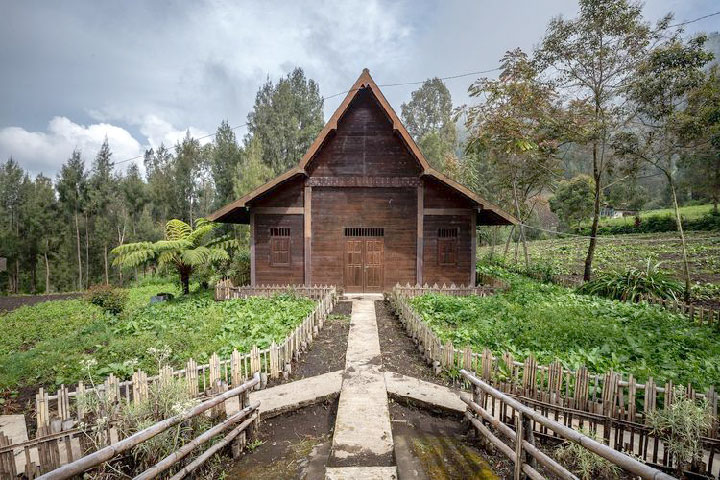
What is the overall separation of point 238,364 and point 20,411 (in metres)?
3.77

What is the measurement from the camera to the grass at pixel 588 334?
6191 mm

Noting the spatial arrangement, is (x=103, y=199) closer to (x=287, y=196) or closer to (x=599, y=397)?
(x=287, y=196)

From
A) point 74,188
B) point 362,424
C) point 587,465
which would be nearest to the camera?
point 587,465

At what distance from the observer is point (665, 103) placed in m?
13.5

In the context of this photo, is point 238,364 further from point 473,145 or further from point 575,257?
point 575,257

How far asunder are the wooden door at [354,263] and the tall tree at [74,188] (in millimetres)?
33676

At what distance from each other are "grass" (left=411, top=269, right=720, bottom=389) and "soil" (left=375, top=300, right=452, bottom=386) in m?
0.86

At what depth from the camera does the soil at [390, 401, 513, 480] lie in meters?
4.06

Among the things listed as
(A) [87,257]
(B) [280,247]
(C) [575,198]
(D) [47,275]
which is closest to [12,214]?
(D) [47,275]

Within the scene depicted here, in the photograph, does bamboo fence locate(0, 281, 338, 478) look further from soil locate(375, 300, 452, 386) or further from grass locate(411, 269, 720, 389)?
grass locate(411, 269, 720, 389)

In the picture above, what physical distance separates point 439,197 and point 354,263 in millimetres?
4909

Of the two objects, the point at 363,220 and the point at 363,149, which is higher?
the point at 363,149

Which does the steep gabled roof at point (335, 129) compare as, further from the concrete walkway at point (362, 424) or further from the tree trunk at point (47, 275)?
the tree trunk at point (47, 275)

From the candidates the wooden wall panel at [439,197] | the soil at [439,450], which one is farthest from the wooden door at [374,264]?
the soil at [439,450]
